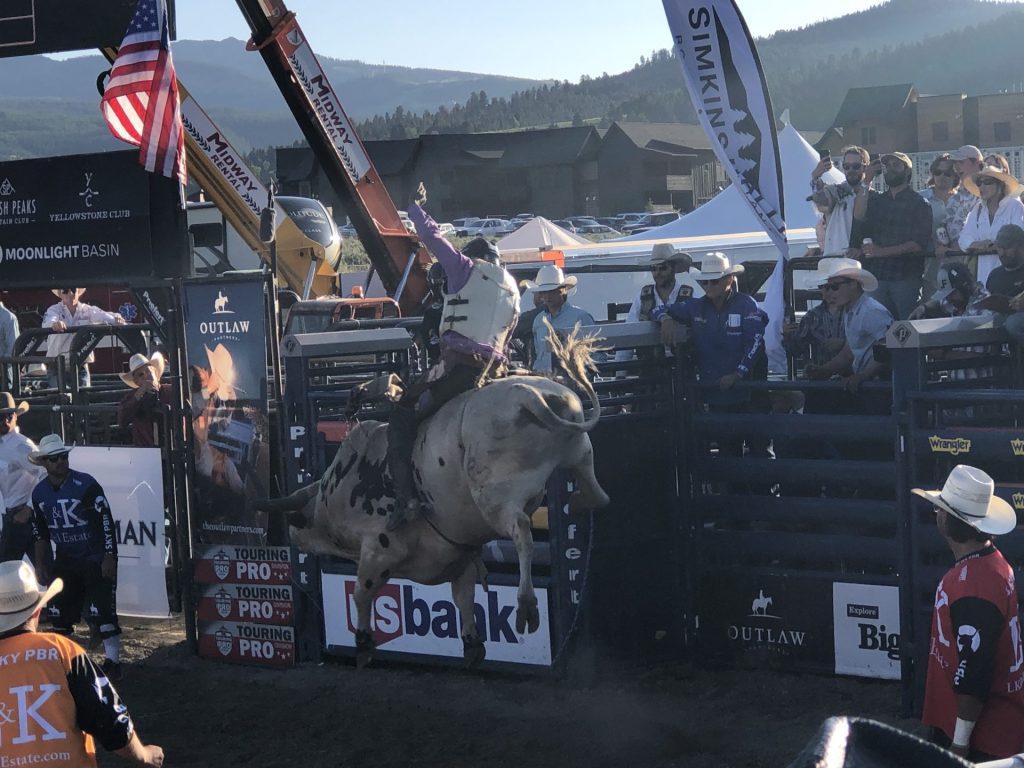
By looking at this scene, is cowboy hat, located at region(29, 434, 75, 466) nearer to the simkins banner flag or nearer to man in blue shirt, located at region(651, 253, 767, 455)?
man in blue shirt, located at region(651, 253, 767, 455)

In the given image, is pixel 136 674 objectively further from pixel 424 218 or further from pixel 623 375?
pixel 424 218

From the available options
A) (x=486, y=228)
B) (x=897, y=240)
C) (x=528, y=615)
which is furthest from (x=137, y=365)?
(x=486, y=228)

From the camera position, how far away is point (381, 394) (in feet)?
24.5

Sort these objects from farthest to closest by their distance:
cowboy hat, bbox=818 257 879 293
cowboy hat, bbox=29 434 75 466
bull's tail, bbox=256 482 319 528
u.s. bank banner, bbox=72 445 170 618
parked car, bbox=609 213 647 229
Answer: parked car, bbox=609 213 647 229 → u.s. bank banner, bbox=72 445 170 618 → cowboy hat, bbox=29 434 75 466 → cowboy hat, bbox=818 257 879 293 → bull's tail, bbox=256 482 319 528

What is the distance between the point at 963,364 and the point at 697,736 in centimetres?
302

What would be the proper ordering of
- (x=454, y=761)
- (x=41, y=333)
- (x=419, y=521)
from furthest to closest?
(x=41, y=333)
(x=454, y=761)
(x=419, y=521)

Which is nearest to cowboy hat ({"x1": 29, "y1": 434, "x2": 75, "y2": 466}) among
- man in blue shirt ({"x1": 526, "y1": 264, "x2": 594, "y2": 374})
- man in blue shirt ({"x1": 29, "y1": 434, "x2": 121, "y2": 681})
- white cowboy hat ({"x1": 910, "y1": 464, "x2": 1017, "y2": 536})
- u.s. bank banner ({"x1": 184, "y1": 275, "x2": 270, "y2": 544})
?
man in blue shirt ({"x1": 29, "y1": 434, "x2": 121, "y2": 681})

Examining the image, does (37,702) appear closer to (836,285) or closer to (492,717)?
(492,717)

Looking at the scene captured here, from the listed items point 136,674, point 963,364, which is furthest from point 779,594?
point 136,674

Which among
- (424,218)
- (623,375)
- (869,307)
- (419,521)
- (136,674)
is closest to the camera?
(424,218)

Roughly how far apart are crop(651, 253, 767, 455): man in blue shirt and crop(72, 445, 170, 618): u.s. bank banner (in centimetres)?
523

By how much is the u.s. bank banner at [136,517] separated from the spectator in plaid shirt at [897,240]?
21.6 feet

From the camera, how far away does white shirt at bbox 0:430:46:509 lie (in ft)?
40.1

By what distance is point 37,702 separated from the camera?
5.38 meters
